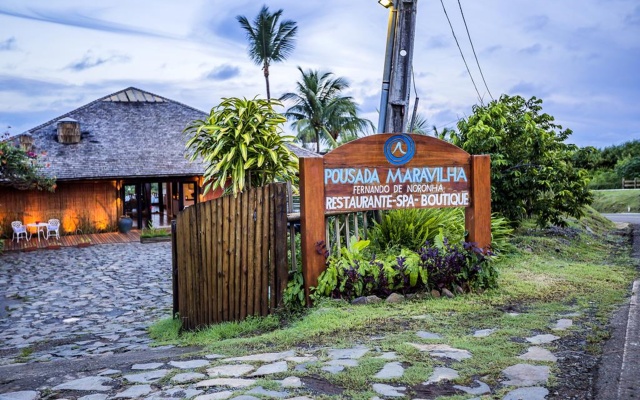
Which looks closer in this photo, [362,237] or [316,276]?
[316,276]

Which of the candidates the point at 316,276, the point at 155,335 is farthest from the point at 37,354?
the point at 316,276

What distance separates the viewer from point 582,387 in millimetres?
3559

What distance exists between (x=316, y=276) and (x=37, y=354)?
135 inches

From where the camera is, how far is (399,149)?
6.70 metres

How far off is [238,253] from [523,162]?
7.44m

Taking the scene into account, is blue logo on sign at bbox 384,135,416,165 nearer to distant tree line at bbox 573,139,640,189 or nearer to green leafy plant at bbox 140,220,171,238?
green leafy plant at bbox 140,220,171,238

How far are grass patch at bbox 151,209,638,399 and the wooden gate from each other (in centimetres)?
33

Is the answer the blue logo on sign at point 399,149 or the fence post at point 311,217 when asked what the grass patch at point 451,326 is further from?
the blue logo on sign at point 399,149

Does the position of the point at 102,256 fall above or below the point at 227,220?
below

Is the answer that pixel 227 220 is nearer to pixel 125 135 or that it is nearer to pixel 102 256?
pixel 102 256

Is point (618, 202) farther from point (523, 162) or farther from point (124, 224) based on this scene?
point (124, 224)

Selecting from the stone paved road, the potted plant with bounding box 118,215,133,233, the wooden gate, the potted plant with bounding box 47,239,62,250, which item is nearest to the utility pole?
the wooden gate

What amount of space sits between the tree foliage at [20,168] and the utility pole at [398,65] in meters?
13.2

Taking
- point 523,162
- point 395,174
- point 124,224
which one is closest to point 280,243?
point 395,174
